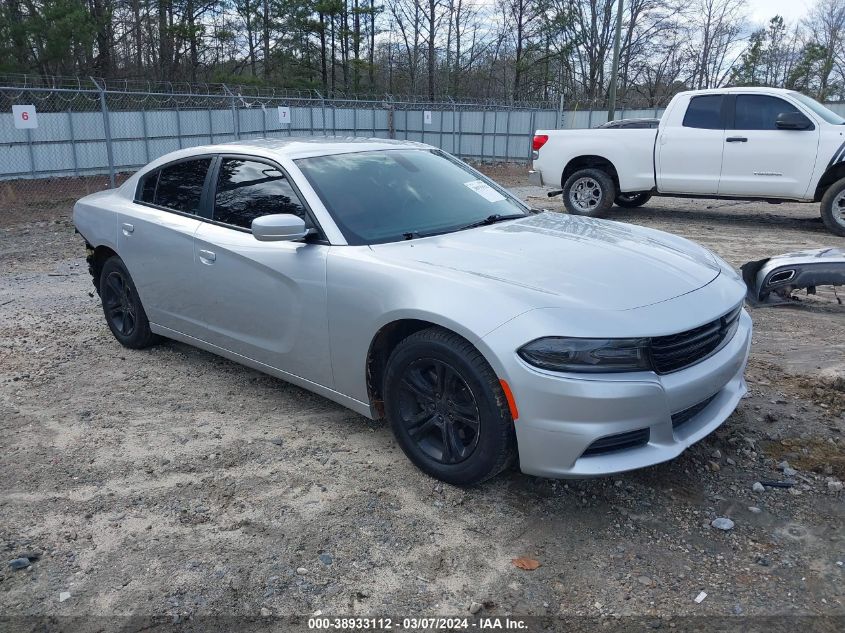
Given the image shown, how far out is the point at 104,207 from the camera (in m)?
5.28

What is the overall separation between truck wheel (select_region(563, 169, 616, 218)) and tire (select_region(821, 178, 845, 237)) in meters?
3.01

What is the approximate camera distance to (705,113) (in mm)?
10594

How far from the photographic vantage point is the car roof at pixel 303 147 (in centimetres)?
423

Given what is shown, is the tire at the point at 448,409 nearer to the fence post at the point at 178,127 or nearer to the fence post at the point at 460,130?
the fence post at the point at 178,127

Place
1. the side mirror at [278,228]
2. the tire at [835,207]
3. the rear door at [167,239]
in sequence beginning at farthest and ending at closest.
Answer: the tire at [835,207]
the rear door at [167,239]
the side mirror at [278,228]

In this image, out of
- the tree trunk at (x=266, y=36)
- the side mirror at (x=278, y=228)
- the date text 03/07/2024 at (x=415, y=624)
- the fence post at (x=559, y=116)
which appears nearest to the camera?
the date text 03/07/2024 at (x=415, y=624)

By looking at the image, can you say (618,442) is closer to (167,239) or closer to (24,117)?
(167,239)

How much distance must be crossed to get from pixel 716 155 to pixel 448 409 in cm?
881

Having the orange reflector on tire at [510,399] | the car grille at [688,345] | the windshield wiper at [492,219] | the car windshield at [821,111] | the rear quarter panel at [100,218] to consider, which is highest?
the car windshield at [821,111]

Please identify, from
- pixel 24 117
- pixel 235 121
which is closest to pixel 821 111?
pixel 24 117

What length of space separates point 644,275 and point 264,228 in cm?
187

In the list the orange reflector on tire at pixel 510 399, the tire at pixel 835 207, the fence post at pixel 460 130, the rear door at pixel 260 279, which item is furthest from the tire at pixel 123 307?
the fence post at pixel 460 130

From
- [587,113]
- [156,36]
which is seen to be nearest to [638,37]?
[587,113]

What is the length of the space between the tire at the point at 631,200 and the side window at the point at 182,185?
364 inches
